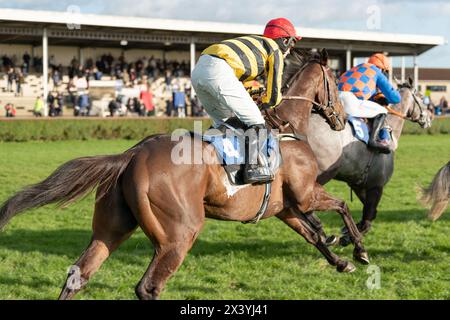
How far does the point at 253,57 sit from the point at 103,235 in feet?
5.04

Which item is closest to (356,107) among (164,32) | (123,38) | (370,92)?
(370,92)

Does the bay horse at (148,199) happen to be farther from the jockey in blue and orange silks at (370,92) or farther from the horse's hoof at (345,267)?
the jockey in blue and orange silks at (370,92)

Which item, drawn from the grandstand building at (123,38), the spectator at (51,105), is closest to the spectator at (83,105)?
the spectator at (51,105)

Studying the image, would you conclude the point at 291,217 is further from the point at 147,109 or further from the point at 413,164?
the point at 147,109

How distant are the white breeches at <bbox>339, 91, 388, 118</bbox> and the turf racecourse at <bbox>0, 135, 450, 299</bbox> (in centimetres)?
132

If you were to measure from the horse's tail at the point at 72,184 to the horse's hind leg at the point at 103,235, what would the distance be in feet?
0.30

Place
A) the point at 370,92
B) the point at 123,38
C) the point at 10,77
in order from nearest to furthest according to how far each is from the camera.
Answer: the point at 370,92 < the point at 10,77 < the point at 123,38

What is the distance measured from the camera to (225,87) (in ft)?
14.8

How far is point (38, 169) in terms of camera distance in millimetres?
14000

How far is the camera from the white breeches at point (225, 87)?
4500 millimetres

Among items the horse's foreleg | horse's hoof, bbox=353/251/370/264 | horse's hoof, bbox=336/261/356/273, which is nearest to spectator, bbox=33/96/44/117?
horse's hoof, bbox=353/251/370/264

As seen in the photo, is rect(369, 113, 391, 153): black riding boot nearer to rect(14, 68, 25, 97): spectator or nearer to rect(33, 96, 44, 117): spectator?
rect(33, 96, 44, 117): spectator

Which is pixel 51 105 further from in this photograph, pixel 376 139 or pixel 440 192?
pixel 440 192
